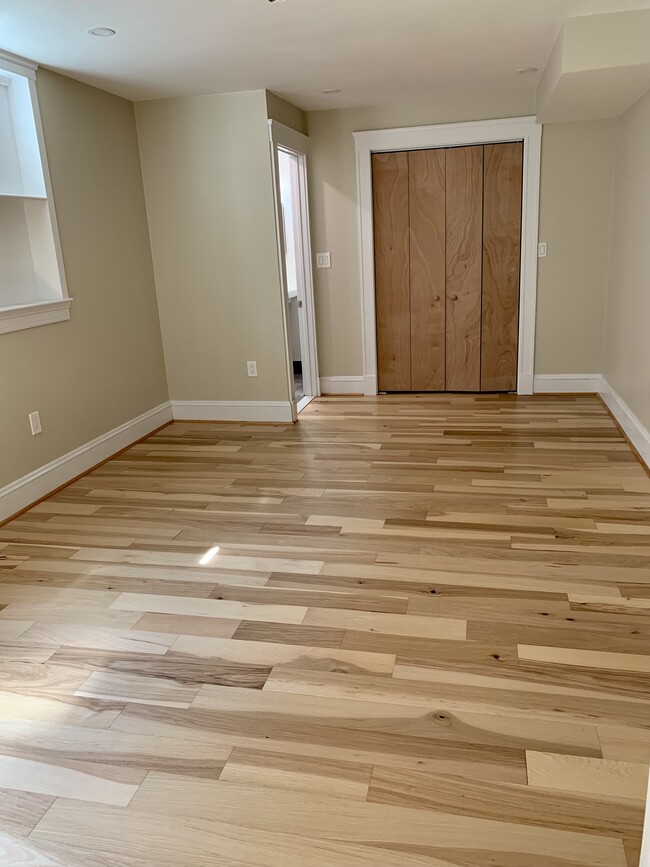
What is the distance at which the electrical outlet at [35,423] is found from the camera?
383cm

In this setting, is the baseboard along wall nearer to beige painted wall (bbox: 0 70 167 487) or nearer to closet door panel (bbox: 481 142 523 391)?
beige painted wall (bbox: 0 70 167 487)

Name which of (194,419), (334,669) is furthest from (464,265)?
(334,669)

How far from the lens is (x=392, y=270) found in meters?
5.73

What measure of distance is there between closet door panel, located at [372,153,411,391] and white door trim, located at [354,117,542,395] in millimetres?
69

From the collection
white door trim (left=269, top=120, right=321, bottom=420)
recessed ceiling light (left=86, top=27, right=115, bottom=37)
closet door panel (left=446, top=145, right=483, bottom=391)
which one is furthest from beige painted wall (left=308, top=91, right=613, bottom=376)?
recessed ceiling light (left=86, top=27, right=115, bottom=37)

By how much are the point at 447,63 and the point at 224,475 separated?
2877 millimetres

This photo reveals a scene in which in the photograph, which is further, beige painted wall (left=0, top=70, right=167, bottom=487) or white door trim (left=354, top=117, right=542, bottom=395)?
white door trim (left=354, top=117, right=542, bottom=395)

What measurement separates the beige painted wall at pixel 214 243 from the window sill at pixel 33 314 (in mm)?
1244

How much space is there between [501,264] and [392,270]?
2.90 feet

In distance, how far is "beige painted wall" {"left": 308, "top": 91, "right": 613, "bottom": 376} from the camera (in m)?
5.18

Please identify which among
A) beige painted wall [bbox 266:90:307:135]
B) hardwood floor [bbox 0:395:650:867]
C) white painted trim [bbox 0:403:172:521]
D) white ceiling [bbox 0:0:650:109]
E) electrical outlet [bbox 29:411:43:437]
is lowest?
hardwood floor [bbox 0:395:650:867]

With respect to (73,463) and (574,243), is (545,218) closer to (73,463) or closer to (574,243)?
(574,243)

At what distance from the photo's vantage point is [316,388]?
6.02 metres

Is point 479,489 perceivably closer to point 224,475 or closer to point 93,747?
point 224,475
